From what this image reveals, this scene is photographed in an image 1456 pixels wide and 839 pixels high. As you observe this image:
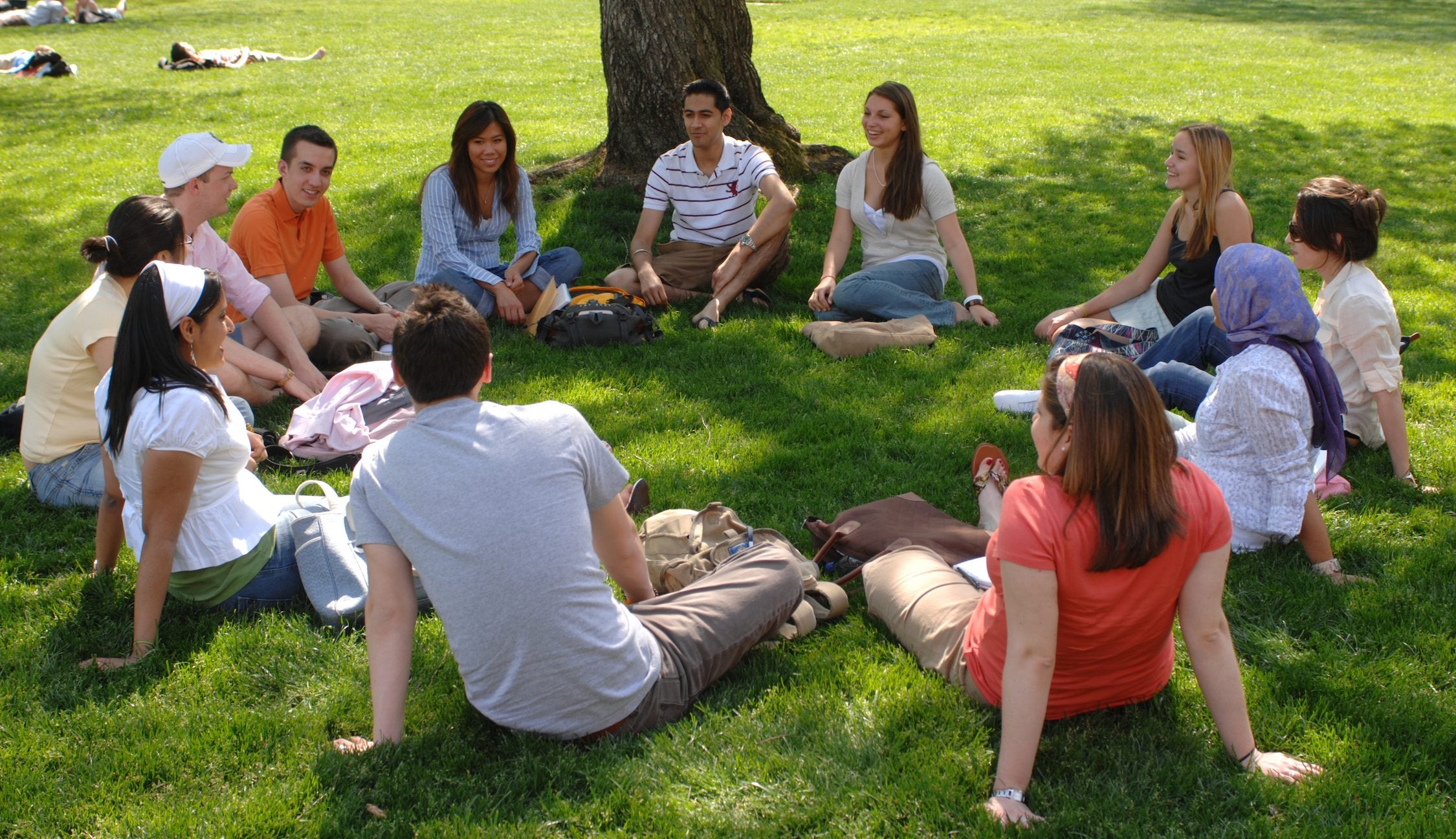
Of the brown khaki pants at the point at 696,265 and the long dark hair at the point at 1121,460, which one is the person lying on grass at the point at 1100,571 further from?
the brown khaki pants at the point at 696,265

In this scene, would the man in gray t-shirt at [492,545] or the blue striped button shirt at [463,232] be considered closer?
the man in gray t-shirt at [492,545]

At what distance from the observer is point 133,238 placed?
4336 mm

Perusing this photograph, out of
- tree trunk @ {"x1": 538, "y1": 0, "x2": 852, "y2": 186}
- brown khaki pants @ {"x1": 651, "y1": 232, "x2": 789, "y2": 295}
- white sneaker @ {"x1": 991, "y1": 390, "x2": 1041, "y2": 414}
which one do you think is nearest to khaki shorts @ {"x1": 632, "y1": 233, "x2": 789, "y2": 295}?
brown khaki pants @ {"x1": 651, "y1": 232, "x2": 789, "y2": 295}

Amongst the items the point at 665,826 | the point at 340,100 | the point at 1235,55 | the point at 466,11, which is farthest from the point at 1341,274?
the point at 466,11

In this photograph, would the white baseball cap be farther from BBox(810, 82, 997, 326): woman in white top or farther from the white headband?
BBox(810, 82, 997, 326): woman in white top

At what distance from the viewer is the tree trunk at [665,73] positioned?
877cm

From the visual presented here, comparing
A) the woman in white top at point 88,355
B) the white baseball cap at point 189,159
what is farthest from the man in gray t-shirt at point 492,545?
the white baseball cap at point 189,159

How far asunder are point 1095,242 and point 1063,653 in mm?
6557

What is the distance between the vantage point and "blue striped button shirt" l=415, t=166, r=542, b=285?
6.88m

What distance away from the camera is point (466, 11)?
92.2ft

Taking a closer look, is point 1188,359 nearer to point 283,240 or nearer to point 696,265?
point 696,265

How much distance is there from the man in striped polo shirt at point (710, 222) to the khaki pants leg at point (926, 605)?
3.44 metres

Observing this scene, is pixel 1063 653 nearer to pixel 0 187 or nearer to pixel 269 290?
pixel 269 290

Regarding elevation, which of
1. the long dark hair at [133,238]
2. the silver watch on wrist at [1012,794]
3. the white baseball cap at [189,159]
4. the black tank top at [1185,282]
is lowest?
the silver watch on wrist at [1012,794]
